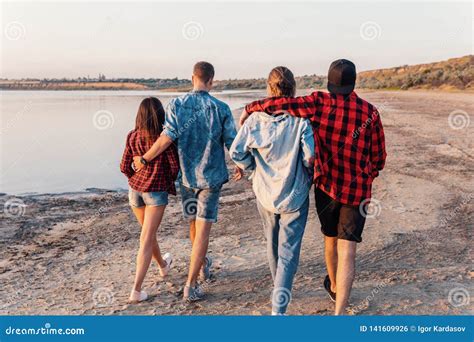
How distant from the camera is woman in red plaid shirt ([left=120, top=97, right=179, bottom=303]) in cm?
384

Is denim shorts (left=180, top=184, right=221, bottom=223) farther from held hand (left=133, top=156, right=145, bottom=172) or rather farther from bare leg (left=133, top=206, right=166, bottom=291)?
held hand (left=133, top=156, right=145, bottom=172)

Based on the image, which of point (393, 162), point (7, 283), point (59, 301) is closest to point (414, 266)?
point (59, 301)

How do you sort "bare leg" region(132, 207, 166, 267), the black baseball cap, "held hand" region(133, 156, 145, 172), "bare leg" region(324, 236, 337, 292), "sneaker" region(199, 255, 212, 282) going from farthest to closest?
"sneaker" region(199, 255, 212, 282), "bare leg" region(132, 207, 166, 267), "held hand" region(133, 156, 145, 172), "bare leg" region(324, 236, 337, 292), the black baseball cap

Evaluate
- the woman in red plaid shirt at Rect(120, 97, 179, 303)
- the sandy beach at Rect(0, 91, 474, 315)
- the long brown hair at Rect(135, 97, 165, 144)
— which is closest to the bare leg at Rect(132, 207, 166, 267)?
the woman in red plaid shirt at Rect(120, 97, 179, 303)

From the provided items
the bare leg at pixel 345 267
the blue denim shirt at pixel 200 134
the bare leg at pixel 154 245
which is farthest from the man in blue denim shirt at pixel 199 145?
the bare leg at pixel 345 267

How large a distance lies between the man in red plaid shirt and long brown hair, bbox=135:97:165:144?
2.59ft

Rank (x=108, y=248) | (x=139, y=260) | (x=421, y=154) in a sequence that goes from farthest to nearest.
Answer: (x=421, y=154) → (x=108, y=248) → (x=139, y=260)

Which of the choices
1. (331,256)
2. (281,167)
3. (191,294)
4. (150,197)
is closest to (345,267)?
(331,256)

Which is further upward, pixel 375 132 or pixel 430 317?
pixel 375 132

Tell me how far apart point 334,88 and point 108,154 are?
14287 mm

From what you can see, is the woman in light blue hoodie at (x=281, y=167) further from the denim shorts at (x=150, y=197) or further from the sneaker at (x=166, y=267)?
the sneaker at (x=166, y=267)

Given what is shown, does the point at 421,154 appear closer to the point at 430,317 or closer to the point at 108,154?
the point at 430,317

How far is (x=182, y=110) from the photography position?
3773mm

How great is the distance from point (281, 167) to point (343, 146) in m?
0.46
